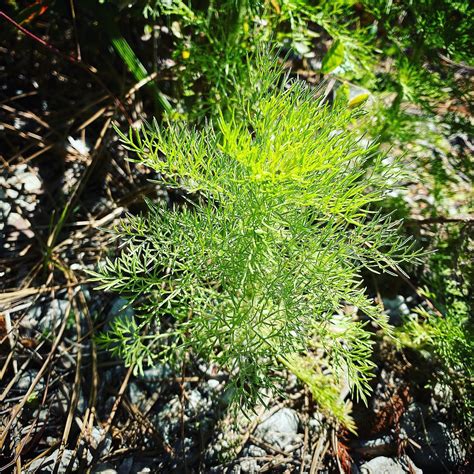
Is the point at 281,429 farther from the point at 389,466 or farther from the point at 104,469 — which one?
the point at 104,469

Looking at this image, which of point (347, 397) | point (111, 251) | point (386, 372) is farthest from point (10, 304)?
point (386, 372)

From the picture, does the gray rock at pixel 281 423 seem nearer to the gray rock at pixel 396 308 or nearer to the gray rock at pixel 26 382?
the gray rock at pixel 396 308

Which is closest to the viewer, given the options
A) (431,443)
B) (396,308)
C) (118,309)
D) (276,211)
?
(276,211)

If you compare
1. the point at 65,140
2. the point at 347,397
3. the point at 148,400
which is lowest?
the point at 347,397

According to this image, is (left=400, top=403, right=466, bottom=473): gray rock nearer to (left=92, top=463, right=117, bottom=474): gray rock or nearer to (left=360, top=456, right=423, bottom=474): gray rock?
(left=360, top=456, right=423, bottom=474): gray rock

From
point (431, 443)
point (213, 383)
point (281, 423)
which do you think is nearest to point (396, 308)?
point (431, 443)

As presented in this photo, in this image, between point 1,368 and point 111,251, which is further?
point 111,251

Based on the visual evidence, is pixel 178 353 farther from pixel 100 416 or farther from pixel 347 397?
pixel 347 397

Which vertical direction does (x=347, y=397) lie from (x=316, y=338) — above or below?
below
